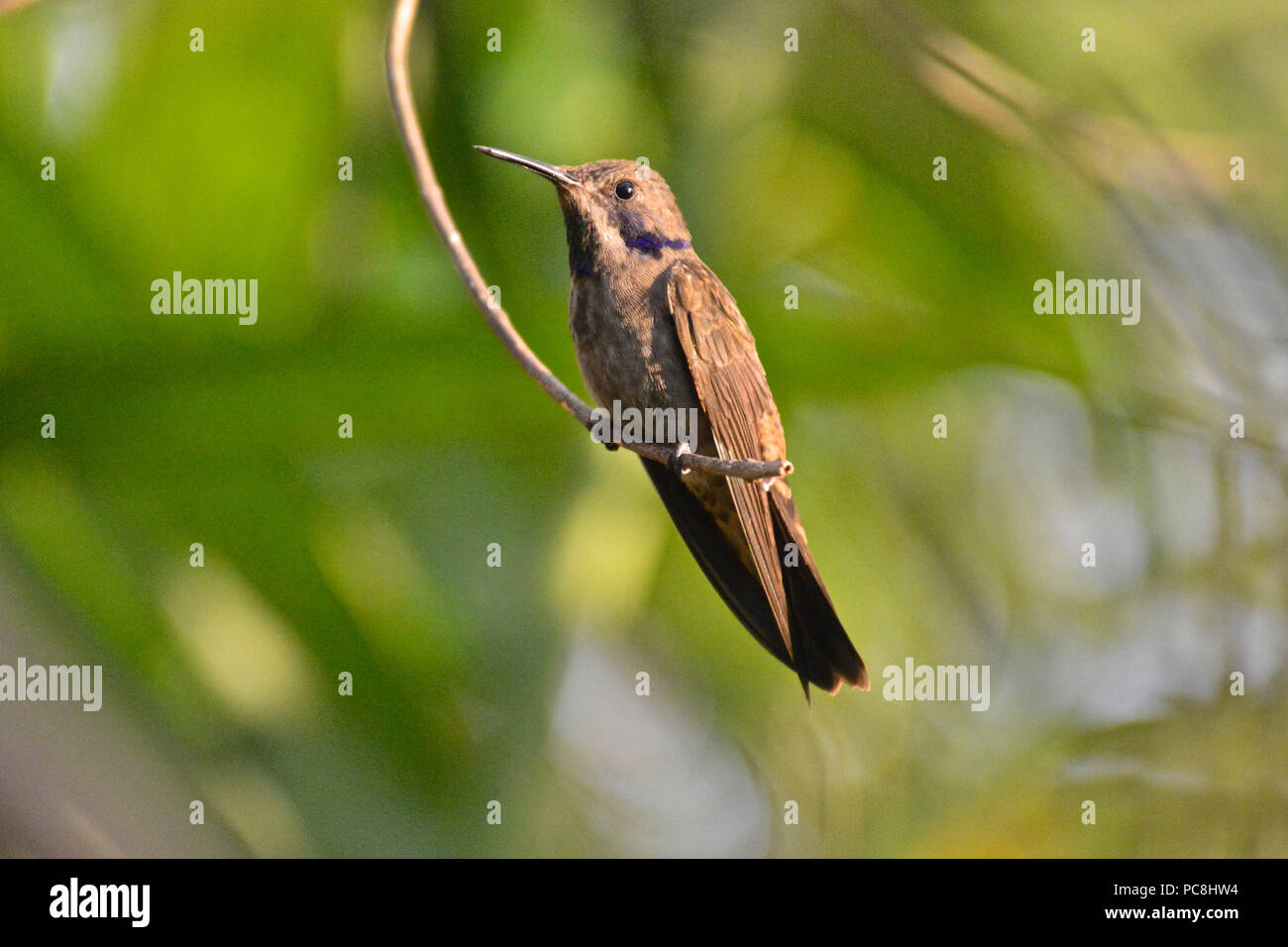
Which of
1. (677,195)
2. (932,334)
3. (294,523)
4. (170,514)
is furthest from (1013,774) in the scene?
(170,514)

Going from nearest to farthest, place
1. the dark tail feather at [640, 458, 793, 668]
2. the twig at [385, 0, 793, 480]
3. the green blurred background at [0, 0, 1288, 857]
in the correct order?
the twig at [385, 0, 793, 480]
the dark tail feather at [640, 458, 793, 668]
the green blurred background at [0, 0, 1288, 857]

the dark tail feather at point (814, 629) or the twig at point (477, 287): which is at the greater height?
the twig at point (477, 287)

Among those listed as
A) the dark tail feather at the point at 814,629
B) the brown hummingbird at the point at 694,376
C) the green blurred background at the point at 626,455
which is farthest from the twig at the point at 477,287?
the green blurred background at the point at 626,455

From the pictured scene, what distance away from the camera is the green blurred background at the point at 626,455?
3758 mm

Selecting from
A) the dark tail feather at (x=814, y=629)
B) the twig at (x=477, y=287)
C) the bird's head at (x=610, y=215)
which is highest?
the bird's head at (x=610, y=215)

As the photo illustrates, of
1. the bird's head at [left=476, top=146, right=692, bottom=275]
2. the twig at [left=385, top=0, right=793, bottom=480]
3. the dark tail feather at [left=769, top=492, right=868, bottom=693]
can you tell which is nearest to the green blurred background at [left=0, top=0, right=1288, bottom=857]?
the bird's head at [left=476, top=146, right=692, bottom=275]

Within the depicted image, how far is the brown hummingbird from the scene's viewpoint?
3.04 meters

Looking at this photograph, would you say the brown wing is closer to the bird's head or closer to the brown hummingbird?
the brown hummingbird

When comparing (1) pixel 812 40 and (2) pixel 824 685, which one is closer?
(2) pixel 824 685

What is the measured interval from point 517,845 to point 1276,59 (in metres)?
3.74

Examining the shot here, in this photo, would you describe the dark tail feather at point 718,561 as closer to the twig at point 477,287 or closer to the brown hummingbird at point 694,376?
the brown hummingbird at point 694,376

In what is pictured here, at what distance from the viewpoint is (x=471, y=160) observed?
4215mm
